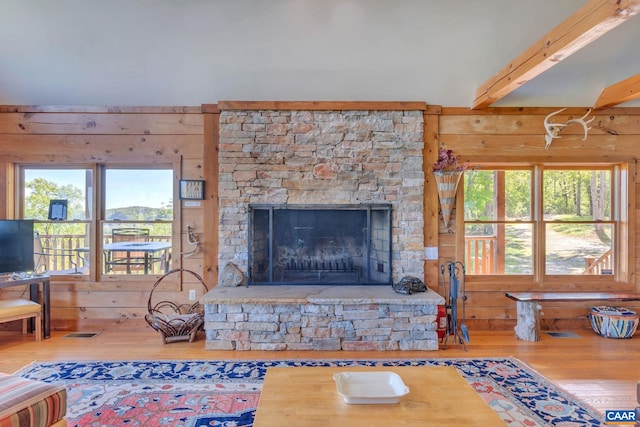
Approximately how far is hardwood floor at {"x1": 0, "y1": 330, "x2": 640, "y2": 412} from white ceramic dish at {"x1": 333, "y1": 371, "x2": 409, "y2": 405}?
1207 millimetres

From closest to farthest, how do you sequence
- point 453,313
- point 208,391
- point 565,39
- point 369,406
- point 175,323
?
point 369,406 → point 565,39 → point 208,391 → point 453,313 → point 175,323

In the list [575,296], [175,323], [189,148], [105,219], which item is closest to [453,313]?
[575,296]

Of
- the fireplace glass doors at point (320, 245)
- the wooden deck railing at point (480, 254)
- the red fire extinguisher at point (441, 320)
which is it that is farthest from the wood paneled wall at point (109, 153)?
the wooden deck railing at point (480, 254)

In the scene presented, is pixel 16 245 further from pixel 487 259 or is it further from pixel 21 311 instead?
pixel 487 259

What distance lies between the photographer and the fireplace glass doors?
3.60 m

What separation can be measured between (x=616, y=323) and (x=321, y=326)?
2.94 meters

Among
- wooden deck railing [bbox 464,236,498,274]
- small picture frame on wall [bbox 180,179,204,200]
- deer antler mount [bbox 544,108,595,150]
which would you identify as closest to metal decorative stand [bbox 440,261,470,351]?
wooden deck railing [bbox 464,236,498,274]

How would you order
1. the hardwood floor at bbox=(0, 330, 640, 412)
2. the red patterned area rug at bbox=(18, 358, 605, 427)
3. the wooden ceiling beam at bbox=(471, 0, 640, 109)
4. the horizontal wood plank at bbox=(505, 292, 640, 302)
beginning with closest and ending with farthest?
the wooden ceiling beam at bbox=(471, 0, 640, 109)
the red patterned area rug at bbox=(18, 358, 605, 427)
the hardwood floor at bbox=(0, 330, 640, 412)
the horizontal wood plank at bbox=(505, 292, 640, 302)

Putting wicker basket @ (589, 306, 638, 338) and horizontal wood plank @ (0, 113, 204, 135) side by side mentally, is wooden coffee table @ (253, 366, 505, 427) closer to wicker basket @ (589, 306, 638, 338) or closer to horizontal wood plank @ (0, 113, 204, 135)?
wicker basket @ (589, 306, 638, 338)

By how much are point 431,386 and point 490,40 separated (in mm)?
2827

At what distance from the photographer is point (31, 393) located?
1619 millimetres

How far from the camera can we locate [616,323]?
3398mm

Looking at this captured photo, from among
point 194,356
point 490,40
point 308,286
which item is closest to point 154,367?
point 194,356

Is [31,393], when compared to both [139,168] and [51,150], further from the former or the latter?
[51,150]
